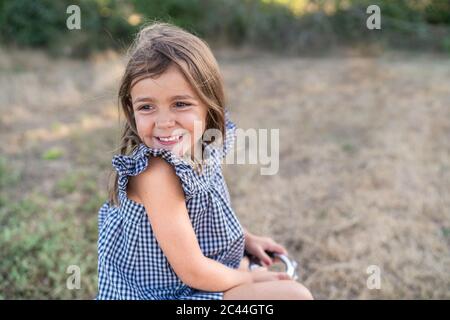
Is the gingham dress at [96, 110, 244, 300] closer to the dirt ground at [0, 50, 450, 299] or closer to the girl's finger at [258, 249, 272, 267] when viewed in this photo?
the girl's finger at [258, 249, 272, 267]

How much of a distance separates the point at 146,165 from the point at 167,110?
0.17m

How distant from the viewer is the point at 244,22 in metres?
7.92

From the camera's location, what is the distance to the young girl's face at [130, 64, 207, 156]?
4.19 feet

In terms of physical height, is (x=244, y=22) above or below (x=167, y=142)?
above

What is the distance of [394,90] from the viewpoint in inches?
203

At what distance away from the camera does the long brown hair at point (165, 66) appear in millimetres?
1273

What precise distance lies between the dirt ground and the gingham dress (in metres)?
0.46

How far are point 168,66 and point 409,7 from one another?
749cm

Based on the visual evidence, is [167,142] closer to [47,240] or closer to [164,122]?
[164,122]

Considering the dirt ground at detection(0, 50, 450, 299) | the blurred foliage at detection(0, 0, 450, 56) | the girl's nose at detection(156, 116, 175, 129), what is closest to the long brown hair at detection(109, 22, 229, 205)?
the girl's nose at detection(156, 116, 175, 129)

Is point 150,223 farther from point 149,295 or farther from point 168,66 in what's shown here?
point 168,66

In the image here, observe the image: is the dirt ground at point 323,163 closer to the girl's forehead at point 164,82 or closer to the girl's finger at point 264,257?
the girl's forehead at point 164,82

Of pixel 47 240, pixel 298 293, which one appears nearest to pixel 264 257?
pixel 298 293

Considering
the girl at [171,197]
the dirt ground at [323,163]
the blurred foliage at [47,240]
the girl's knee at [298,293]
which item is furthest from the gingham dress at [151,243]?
the blurred foliage at [47,240]
